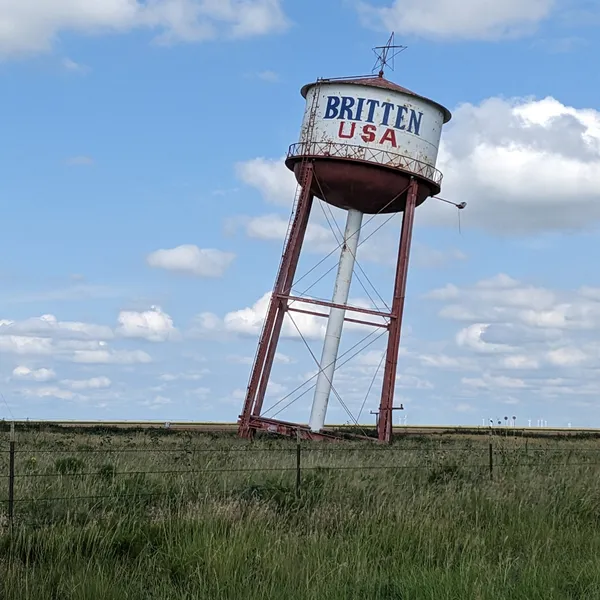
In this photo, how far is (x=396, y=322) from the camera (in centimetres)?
3225

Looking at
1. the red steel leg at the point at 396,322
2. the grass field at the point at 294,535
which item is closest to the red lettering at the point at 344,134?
the red steel leg at the point at 396,322

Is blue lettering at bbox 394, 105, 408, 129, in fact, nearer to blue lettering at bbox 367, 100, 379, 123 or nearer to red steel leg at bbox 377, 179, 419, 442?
blue lettering at bbox 367, 100, 379, 123

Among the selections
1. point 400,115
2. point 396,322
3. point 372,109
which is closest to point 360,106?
point 372,109

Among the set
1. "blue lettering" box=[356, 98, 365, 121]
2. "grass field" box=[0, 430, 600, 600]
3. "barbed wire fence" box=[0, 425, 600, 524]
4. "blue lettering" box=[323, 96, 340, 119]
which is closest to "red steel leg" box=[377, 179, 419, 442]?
"blue lettering" box=[356, 98, 365, 121]

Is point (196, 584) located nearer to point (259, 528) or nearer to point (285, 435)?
point (259, 528)

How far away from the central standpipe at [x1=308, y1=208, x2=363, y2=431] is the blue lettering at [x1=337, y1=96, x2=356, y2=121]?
3.40m

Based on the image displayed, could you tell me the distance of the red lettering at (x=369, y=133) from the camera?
106 ft

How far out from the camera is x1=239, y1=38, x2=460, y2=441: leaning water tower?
3231 cm

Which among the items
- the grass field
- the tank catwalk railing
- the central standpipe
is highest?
the tank catwalk railing

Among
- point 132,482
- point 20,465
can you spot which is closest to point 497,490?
point 132,482

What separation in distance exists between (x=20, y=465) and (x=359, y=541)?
7.95 m

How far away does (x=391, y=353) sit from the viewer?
3238cm

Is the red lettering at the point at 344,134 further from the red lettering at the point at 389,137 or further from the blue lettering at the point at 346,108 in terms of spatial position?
the red lettering at the point at 389,137

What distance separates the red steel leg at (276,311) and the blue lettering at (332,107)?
1.83m
